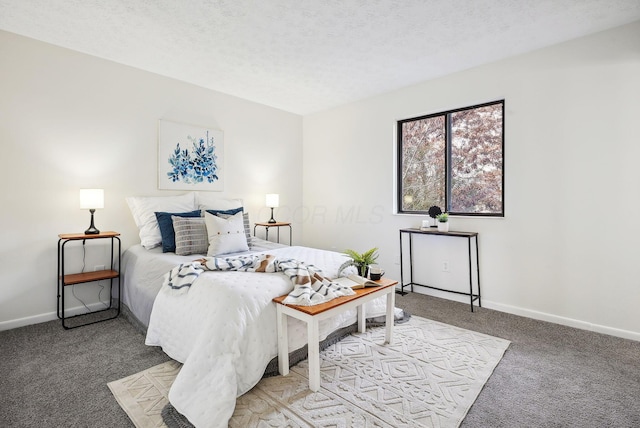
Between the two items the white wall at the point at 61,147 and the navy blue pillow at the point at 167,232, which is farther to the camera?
the navy blue pillow at the point at 167,232

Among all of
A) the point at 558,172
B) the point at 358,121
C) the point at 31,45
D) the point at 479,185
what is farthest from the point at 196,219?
the point at 558,172

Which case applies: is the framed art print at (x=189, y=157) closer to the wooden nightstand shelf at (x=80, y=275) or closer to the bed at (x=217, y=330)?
the wooden nightstand shelf at (x=80, y=275)

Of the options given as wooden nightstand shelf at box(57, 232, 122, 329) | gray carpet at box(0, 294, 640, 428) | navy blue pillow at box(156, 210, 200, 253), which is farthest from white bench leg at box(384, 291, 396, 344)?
wooden nightstand shelf at box(57, 232, 122, 329)

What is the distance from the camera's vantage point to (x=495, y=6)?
2.29m

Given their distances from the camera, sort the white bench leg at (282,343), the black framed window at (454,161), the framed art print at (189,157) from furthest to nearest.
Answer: the framed art print at (189,157)
the black framed window at (454,161)
the white bench leg at (282,343)

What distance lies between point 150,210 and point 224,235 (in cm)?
92

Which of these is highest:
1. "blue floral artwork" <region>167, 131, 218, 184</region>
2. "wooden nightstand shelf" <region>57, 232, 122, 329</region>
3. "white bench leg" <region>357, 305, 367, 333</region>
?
"blue floral artwork" <region>167, 131, 218, 184</region>

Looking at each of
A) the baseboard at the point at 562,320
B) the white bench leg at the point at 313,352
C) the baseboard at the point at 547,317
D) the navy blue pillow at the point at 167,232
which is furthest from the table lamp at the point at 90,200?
the baseboard at the point at 562,320

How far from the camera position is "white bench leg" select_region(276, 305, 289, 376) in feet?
6.35

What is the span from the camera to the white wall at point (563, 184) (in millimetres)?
2562

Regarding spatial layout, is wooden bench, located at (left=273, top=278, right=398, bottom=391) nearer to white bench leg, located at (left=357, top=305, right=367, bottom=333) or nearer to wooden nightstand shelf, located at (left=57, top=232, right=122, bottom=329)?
white bench leg, located at (left=357, top=305, right=367, bottom=333)

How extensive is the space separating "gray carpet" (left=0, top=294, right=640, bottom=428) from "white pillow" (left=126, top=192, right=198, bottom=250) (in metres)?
0.80

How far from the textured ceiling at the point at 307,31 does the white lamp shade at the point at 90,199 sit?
1.33 m

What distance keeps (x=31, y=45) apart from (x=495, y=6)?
3811 millimetres
